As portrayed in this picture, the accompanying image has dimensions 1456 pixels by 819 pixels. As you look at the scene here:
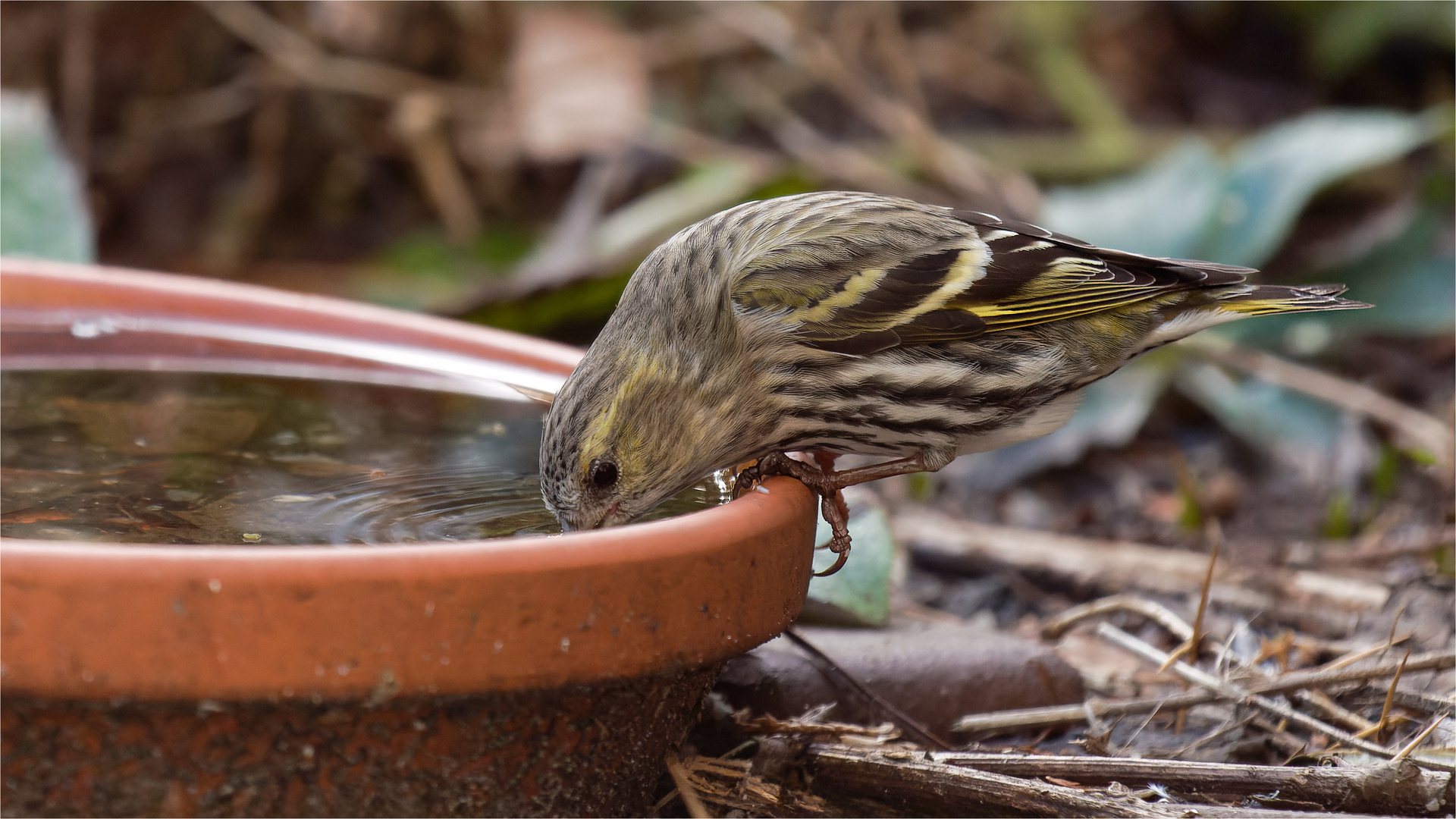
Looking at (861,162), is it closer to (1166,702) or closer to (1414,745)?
(1166,702)

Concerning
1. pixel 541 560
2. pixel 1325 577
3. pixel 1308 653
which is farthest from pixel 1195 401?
pixel 541 560

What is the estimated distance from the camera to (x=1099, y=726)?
2346 millimetres

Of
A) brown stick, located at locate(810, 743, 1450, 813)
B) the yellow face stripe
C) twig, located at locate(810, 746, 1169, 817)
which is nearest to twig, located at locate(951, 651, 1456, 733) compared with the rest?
brown stick, located at locate(810, 743, 1450, 813)

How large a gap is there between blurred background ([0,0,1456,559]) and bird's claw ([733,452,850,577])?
1.42 meters

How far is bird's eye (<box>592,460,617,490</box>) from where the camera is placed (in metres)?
2.14

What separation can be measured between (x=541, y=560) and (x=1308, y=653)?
69.0 inches

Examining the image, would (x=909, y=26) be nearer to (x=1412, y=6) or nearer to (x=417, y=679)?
(x=1412, y=6)

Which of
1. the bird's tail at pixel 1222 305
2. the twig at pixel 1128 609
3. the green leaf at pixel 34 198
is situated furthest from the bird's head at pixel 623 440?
the green leaf at pixel 34 198

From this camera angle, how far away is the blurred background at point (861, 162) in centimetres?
406

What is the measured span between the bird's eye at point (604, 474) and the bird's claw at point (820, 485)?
0.21 meters

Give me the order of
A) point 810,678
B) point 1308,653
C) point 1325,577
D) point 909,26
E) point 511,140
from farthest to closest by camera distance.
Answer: point 909,26 < point 511,140 < point 1325,577 < point 1308,653 < point 810,678

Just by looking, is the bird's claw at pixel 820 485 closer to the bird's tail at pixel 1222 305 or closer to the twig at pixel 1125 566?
the bird's tail at pixel 1222 305

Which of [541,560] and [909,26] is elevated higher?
[909,26]

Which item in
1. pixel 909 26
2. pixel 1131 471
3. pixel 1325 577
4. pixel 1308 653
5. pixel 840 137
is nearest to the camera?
pixel 1308 653
